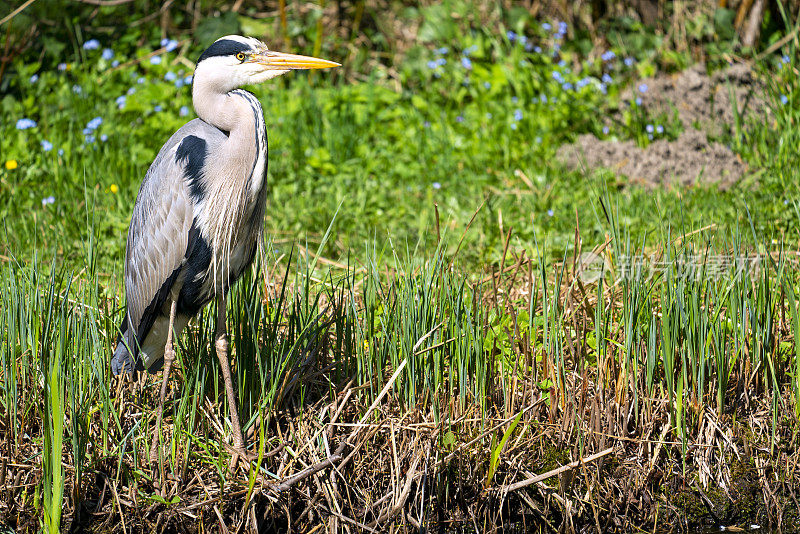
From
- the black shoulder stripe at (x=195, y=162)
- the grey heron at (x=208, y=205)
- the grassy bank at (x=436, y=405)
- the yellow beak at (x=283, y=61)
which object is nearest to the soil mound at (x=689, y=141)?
the grassy bank at (x=436, y=405)

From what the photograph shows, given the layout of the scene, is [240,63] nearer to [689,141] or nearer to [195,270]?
[195,270]

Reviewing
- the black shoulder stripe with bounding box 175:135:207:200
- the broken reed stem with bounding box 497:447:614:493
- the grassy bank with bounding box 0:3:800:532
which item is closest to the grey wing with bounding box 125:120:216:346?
the black shoulder stripe with bounding box 175:135:207:200

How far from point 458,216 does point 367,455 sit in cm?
217

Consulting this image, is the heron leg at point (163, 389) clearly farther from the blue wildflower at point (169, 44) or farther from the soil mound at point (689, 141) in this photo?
the blue wildflower at point (169, 44)

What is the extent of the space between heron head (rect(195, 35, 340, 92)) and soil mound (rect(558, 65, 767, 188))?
8.32 ft

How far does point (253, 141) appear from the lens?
9.52 ft

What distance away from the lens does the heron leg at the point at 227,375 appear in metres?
2.89

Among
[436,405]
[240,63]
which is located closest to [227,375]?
[436,405]

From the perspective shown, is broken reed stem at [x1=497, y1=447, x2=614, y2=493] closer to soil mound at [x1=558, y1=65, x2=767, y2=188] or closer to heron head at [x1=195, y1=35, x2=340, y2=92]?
heron head at [x1=195, y1=35, x2=340, y2=92]

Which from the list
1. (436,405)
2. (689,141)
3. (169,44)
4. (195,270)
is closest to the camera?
(436,405)

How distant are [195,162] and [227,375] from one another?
2.25 feet

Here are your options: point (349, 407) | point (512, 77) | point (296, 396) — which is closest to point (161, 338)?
point (296, 396)

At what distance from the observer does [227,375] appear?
293 cm

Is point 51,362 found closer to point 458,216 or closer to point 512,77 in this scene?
point 458,216
